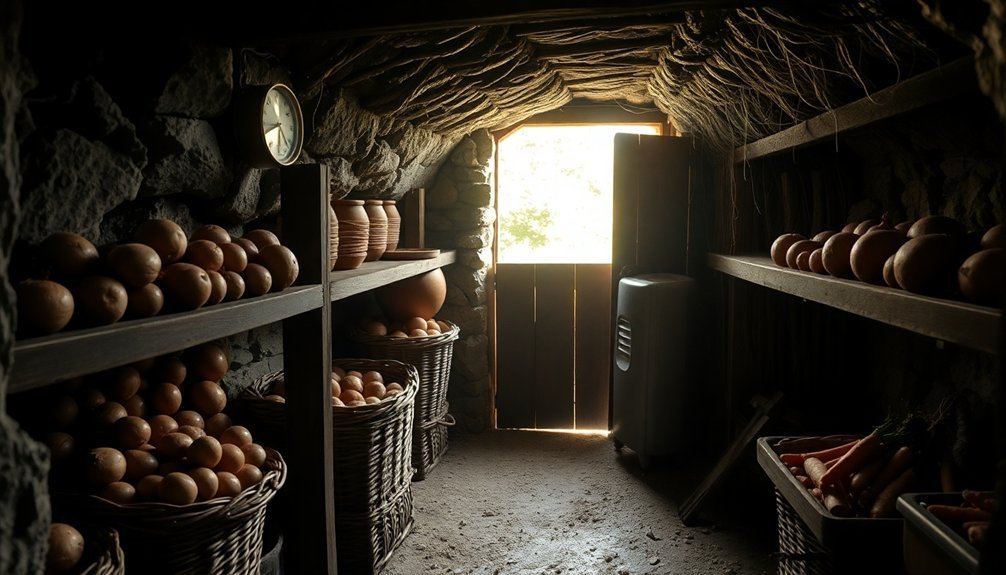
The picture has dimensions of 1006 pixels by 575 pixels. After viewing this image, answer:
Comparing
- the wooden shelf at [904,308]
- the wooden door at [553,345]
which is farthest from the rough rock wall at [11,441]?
the wooden door at [553,345]

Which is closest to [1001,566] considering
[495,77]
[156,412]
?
[156,412]

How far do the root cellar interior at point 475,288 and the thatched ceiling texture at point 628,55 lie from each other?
0.6 inches

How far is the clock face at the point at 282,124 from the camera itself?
1.95 m

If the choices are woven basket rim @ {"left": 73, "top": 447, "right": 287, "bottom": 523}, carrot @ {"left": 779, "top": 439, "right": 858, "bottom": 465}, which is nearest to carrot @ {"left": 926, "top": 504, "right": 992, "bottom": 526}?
carrot @ {"left": 779, "top": 439, "right": 858, "bottom": 465}

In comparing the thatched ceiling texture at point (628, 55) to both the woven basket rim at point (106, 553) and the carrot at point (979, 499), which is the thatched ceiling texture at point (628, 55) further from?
the woven basket rim at point (106, 553)

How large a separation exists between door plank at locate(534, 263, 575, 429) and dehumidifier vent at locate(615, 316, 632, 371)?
1.96ft

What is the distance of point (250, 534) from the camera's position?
1675 millimetres

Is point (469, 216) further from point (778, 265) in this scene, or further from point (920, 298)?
point (920, 298)

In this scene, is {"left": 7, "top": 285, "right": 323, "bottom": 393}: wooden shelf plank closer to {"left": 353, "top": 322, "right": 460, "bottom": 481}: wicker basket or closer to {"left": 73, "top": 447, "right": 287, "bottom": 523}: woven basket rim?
{"left": 73, "top": 447, "right": 287, "bottom": 523}: woven basket rim

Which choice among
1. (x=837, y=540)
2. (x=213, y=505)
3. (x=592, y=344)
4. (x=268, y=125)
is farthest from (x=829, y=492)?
(x=592, y=344)

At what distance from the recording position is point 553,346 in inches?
180

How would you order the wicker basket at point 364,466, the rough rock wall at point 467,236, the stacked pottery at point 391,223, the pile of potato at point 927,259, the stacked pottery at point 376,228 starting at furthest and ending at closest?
the rough rock wall at point 467,236 < the stacked pottery at point 391,223 < the stacked pottery at point 376,228 < the wicker basket at point 364,466 < the pile of potato at point 927,259

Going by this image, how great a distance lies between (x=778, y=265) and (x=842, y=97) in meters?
0.69

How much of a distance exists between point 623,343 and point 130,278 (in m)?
3.01
